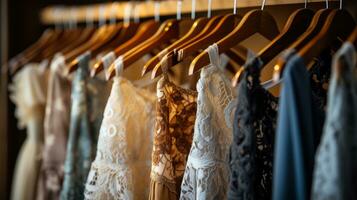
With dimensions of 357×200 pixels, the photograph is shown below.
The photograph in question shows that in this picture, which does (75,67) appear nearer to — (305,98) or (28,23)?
(305,98)

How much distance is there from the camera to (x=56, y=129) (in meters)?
0.96

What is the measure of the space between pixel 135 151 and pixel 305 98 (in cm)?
37

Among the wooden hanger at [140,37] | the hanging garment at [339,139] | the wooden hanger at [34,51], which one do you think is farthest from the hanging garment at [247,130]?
the wooden hanger at [34,51]

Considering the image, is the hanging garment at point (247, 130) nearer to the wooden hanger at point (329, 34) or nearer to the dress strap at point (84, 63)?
the wooden hanger at point (329, 34)

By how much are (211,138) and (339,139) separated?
0.73 feet

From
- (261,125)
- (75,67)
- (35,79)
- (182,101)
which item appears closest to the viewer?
(261,125)

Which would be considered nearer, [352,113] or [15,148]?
[352,113]

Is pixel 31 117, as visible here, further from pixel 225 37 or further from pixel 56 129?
pixel 225 37

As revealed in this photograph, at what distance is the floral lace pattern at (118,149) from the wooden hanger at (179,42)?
70 millimetres

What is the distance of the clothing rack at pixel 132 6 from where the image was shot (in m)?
0.78

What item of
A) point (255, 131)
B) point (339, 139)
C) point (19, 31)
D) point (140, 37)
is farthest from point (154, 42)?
point (19, 31)

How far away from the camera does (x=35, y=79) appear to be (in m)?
1.09

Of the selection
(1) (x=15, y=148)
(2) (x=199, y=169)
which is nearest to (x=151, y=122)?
(2) (x=199, y=169)

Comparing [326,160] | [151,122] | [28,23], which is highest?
[28,23]
